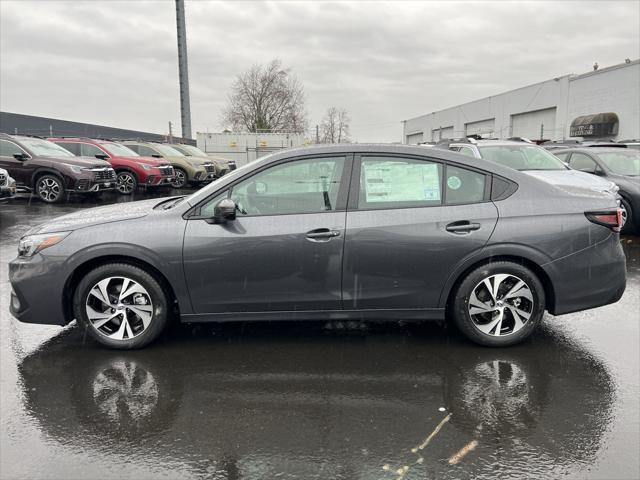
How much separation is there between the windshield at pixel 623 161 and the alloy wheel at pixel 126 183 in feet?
41.4

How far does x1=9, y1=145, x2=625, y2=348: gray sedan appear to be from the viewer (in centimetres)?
398

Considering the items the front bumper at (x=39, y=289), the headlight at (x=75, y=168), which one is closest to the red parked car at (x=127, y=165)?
the headlight at (x=75, y=168)

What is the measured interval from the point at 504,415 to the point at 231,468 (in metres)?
1.68

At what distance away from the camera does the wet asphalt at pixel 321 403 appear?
8.95ft

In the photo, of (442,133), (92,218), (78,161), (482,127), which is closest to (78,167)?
(78,161)

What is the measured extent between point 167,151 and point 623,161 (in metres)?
15.0

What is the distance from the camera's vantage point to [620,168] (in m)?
9.96

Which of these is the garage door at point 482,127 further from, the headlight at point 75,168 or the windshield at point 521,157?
the headlight at point 75,168

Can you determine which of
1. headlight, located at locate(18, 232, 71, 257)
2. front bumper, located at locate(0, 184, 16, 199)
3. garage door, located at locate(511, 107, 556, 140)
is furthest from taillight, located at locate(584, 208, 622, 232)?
garage door, located at locate(511, 107, 556, 140)

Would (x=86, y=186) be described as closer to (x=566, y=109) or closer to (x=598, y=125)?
(x=598, y=125)

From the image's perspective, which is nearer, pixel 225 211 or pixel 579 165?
pixel 225 211

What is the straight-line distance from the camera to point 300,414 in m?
3.21

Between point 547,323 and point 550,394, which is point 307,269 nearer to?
point 550,394

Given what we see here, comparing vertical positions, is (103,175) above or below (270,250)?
above
